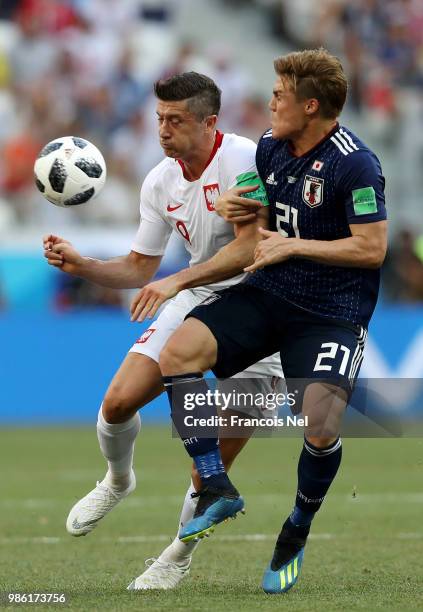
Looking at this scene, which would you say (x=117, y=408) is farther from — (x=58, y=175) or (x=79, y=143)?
(x=79, y=143)

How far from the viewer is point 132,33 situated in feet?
60.7

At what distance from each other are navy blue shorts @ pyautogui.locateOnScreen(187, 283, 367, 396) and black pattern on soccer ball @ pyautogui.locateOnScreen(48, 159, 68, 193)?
0.97m

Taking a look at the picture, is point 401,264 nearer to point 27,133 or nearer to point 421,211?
point 421,211

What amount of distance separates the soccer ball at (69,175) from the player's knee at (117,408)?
103 centimetres

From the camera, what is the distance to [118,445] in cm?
691

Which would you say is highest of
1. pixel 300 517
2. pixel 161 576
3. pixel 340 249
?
pixel 340 249

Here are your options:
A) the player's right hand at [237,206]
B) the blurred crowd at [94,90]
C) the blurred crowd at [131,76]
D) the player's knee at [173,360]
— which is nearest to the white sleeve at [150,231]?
the player's right hand at [237,206]

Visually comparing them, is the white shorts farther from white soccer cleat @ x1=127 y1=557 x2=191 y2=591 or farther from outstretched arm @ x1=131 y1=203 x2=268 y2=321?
white soccer cleat @ x1=127 y1=557 x2=191 y2=591

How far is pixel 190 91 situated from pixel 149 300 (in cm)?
113

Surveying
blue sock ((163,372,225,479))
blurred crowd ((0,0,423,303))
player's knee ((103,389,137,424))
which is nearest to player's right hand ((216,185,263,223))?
blue sock ((163,372,225,479))

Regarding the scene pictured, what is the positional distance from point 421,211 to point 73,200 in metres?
12.3

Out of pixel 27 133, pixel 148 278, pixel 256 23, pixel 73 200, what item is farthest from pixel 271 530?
pixel 256 23

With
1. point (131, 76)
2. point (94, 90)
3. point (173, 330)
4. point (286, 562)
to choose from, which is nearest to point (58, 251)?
point (173, 330)

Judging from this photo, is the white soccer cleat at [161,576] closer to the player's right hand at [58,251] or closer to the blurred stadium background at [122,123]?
the player's right hand at [58,251]
